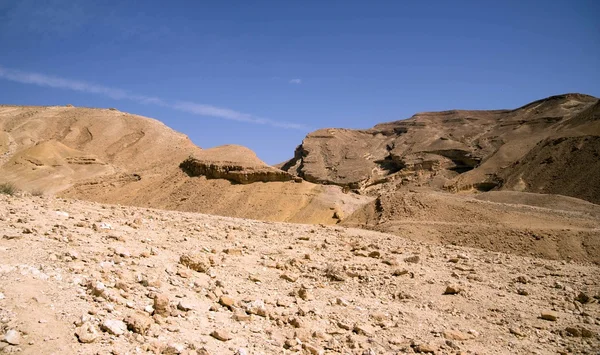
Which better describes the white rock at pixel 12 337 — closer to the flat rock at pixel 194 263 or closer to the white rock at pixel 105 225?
the flat rock at pixel 194 263

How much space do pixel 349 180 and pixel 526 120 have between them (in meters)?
28.2

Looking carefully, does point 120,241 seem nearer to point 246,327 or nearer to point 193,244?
point 193,244

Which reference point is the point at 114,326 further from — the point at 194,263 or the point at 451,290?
the point at 451,290

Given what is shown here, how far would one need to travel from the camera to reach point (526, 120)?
5353 cm

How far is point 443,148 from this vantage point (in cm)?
4747

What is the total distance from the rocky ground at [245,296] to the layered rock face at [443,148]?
24577 millimetres

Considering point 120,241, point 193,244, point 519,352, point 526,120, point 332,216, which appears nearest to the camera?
point 519,352

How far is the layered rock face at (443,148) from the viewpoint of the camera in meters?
38.0

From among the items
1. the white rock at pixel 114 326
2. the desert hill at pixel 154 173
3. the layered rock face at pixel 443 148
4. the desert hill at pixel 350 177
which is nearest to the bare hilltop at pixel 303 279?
the white rock at pixel 114 326

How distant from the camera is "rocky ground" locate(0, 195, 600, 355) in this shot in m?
4.02

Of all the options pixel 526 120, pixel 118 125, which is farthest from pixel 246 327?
pixel 526 120

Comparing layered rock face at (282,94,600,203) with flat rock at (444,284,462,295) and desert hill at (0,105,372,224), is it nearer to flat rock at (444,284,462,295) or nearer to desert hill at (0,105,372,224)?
desert hill at (0,105,372,224)

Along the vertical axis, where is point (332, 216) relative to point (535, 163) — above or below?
below

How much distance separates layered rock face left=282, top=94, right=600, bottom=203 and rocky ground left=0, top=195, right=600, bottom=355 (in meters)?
24.6
